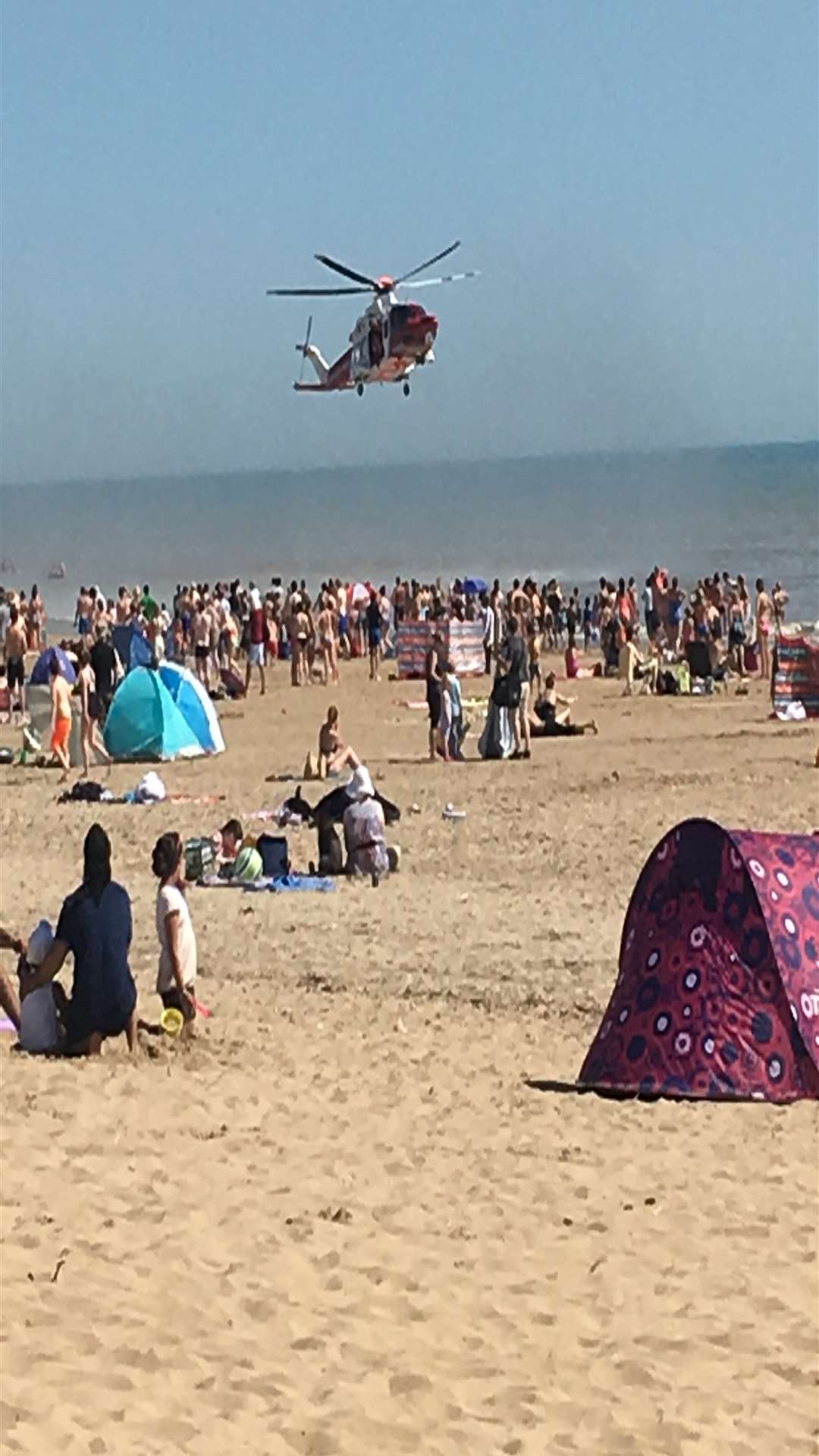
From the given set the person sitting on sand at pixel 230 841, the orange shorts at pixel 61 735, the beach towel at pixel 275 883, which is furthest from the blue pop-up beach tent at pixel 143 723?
the beach towel at pixel 275 883

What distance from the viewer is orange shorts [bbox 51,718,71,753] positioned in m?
23.4

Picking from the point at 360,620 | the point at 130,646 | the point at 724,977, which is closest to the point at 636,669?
the point at 130,646

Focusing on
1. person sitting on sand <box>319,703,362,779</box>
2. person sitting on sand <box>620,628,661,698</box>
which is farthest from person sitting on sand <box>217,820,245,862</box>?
person sitting on sand <box>620,628,661,698</box>

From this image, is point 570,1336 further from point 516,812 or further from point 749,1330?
point 516,812

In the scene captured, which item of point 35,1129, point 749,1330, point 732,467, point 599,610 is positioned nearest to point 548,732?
point 599,610

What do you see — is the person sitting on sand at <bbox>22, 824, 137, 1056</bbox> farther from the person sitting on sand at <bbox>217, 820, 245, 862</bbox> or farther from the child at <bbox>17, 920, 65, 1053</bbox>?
the person sitting on sand at <bbox>217, 820, 245, 862</bbox>

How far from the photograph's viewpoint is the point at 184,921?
11508 millimetres

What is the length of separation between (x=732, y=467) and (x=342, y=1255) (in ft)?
615

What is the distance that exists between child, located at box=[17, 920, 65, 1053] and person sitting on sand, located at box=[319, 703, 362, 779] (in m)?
8.54

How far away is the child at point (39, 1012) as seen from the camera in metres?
10.7

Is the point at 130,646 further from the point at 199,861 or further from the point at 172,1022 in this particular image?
the point at 172,1022

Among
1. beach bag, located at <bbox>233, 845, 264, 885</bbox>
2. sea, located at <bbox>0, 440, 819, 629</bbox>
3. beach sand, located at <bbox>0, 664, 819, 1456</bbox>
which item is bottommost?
beach sand, located at <bbox>0, 664, 819, 1456</bbox>

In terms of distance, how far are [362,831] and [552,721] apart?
9.49m

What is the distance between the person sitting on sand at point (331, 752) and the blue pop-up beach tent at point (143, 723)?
281 centimetres
